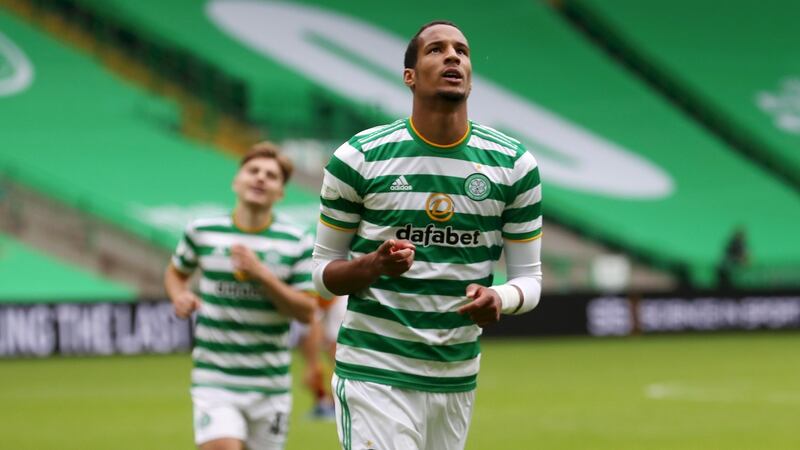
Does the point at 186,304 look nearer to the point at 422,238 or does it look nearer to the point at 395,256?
the point at 422,238

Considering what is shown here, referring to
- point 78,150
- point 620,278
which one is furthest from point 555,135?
point 78,150

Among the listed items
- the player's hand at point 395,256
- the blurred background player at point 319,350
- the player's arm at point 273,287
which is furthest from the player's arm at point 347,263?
the blurred background player at point 319,350

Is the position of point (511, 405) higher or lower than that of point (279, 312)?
lower

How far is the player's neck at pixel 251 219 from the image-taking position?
738 centimetres

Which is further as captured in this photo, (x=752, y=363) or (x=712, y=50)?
(x=712, y=50)

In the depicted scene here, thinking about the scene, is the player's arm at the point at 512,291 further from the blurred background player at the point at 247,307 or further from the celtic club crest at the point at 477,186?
the blurred background player at the point at 247,307

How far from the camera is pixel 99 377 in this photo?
18.4m

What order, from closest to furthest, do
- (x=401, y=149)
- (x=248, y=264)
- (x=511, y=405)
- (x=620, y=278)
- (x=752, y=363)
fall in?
(x=401, y=149) → (x=248, y=264) → (x=511, y=405) → (x=752, y=363) → (x=620, y=278)

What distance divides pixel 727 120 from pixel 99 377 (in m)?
16.4

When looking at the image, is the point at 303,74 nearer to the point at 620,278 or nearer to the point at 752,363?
the point at 620,278

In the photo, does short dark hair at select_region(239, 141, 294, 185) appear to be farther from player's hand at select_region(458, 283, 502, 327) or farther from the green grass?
the green grass

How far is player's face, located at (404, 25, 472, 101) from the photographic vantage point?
479cm

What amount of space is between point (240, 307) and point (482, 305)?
2757 millimetres

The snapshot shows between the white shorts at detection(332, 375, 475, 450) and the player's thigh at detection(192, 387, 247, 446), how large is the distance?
1.77 m
